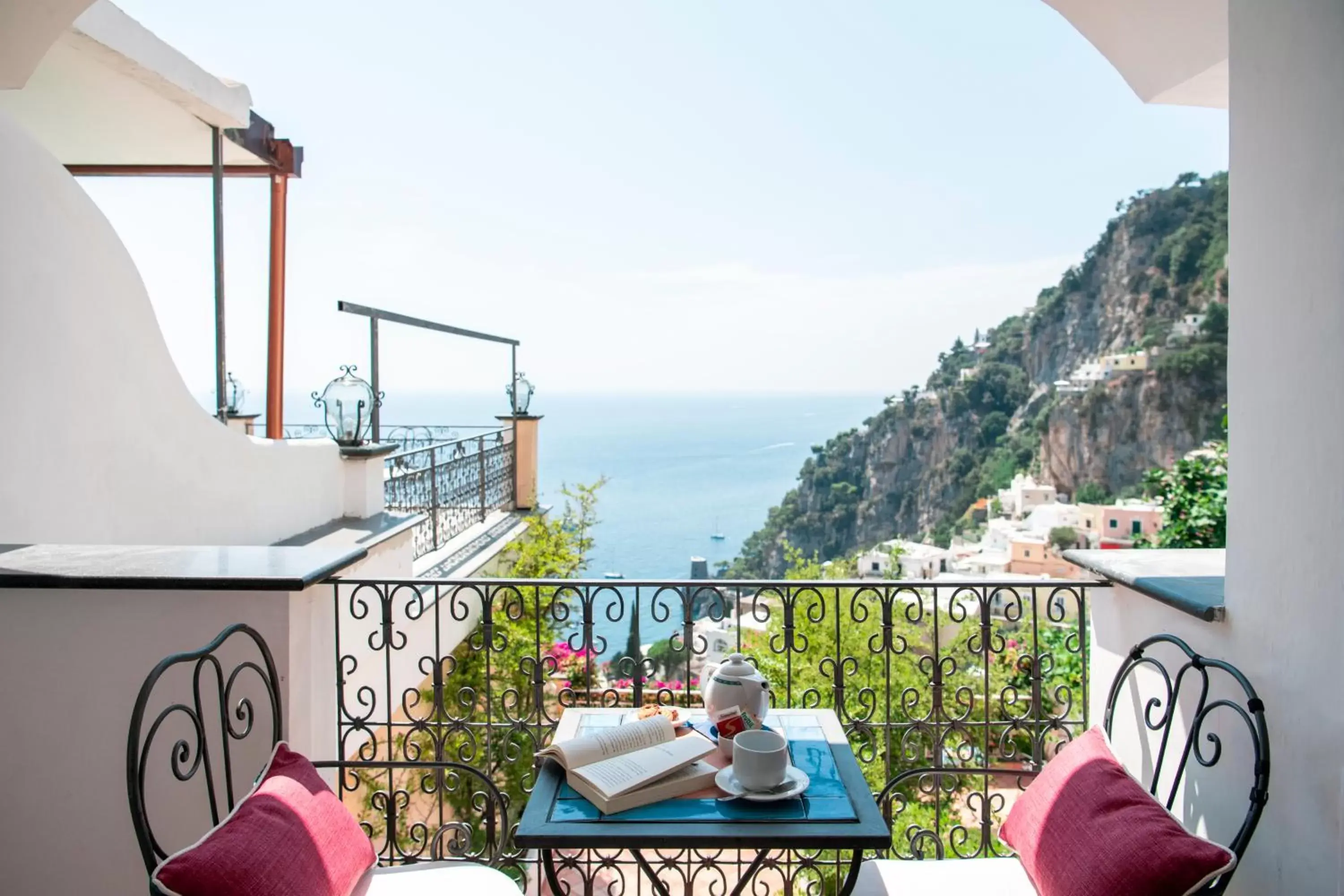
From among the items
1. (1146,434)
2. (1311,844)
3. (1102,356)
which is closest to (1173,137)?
(1102,356)

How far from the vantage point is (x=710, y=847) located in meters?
1.26

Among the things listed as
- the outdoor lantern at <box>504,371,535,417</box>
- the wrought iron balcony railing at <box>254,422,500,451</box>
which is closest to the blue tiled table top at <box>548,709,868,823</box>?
the wrought iron balcony railing at <box>254,422,500,451</box>

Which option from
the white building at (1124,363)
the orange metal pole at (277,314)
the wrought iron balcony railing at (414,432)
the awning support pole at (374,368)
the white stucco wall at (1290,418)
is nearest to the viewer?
the white stucco wall at (1290,418)

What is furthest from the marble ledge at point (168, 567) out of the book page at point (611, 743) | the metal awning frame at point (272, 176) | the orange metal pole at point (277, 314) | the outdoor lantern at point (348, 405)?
the orange metal pole at point (277, 314)

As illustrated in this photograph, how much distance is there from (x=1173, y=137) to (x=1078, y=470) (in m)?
17.5

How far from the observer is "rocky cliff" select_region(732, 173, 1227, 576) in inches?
891

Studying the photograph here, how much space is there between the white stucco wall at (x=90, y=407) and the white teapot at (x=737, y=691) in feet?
7.34

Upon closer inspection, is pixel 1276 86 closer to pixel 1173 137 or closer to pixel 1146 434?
pixel 1146 434

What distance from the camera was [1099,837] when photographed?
1.42 metres

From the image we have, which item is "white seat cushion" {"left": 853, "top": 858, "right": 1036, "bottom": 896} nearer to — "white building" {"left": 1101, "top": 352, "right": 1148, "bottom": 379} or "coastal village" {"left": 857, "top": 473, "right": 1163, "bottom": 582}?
"coastal village" {"left": 857, "top": 473, "right": 1163, "bottom": 582}

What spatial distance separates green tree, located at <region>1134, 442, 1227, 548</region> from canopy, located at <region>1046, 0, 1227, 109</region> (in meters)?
4.22

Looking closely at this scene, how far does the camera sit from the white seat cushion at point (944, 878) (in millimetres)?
1566

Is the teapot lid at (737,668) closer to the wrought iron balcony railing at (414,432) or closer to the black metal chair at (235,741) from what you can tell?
the black metal chair at (235,741)

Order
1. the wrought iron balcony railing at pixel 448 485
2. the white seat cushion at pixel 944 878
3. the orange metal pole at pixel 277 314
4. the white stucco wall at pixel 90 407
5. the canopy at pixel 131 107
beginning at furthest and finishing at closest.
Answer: the wrought iron balcony railing at pixel 448 485
the orange metal pole at pixel 277 314
the canopy at pixel 131 107
the white stucco wall at pixel 90 407
the white seat cushion at pixel 944 878
